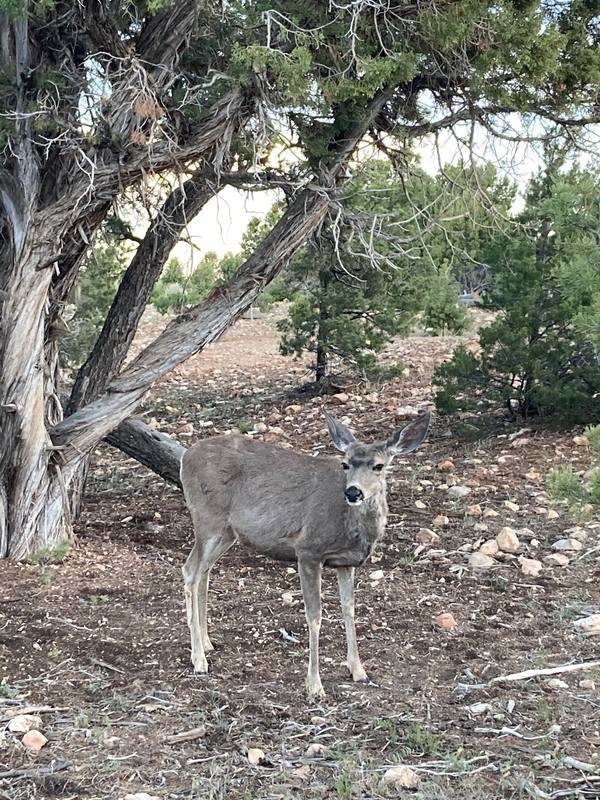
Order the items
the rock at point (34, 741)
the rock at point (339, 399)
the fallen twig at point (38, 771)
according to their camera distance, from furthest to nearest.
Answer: the rock at point (339, 399)
the rock at point (34, 741)
the fallen twig at point (38, 771)

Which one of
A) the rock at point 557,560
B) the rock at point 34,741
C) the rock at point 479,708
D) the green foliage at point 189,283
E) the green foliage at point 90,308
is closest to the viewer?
the rock at point 34,741

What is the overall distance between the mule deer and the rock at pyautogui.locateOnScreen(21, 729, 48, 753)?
1339mm

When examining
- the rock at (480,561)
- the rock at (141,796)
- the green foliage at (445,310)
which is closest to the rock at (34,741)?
the rock at (141,796)

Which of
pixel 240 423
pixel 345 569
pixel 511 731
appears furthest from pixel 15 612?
pixel 240 423

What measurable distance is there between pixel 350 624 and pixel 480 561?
7.40 ft

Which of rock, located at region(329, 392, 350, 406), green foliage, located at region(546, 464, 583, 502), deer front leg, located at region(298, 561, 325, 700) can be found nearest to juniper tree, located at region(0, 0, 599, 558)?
deer front leg, located at region(298, 561, 325, 700)

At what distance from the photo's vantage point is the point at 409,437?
6621mm

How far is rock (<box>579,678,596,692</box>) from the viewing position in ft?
19.9

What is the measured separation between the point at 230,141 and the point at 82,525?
414 centimetres

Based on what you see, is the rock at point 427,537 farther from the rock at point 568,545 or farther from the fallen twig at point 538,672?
the fallen twig at point 538,672

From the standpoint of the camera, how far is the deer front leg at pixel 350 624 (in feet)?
21.3

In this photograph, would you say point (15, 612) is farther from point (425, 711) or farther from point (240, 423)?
point (240, 423)

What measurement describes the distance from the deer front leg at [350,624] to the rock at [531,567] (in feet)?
6.89

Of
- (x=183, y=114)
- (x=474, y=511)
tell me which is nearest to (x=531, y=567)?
(x=474, y=511)
